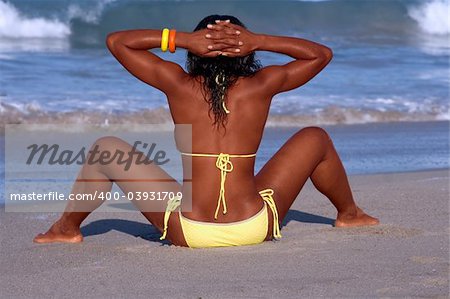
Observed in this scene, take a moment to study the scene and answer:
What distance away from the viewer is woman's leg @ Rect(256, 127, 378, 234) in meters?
4.89

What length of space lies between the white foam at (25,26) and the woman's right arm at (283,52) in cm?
1246

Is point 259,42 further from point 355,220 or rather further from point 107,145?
point 355,220

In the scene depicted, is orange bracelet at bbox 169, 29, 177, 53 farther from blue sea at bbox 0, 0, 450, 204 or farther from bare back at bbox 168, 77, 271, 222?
blue sea at bbox 0, 0, 450, 204

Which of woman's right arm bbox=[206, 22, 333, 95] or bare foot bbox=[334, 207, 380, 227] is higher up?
woman's right arm bbox=[206, 22, 333, 95]

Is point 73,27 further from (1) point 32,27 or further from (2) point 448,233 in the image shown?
(2) point 448,233

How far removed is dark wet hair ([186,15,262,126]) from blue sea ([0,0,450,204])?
10.4 feet

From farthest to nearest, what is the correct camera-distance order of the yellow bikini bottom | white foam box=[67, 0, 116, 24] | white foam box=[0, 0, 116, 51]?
white foam box=[67, 0, 116, 24] → white foam box=[0, 0, 116, 51] → the yellow bikini bottom

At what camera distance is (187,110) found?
4.59 m

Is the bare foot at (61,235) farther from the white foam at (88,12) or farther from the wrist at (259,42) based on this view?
the white foam at (88,12)

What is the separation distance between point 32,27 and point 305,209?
12.1 metres

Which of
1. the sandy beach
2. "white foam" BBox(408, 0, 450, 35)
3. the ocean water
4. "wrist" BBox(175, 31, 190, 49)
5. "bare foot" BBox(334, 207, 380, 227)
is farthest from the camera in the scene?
"white foam" BBox(408, 0, 450, 35)

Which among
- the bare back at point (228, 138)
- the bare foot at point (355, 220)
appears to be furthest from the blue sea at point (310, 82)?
the bare back at point (228, 138)

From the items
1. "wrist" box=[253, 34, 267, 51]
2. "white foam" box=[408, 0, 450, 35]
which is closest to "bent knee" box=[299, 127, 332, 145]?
"wrist" box=[253, 34, 267, 51]

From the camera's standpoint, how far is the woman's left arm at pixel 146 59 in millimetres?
4551
